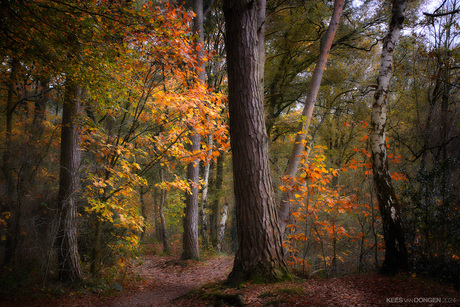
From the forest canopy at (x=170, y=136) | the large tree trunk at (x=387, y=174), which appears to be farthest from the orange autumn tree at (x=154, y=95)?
the large tree trunk at (x=387, y=174)

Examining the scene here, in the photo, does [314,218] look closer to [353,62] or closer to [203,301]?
[203,301]

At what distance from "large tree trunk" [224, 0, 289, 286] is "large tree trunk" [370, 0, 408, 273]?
1.78m

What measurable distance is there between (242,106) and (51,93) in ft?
25.1

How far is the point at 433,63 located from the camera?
6.49 m

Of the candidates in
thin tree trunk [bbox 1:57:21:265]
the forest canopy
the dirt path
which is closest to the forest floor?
the dirt path

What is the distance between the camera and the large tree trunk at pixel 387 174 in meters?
3.71

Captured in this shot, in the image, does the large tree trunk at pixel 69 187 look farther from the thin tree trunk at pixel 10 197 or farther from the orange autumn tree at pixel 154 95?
the thin tree trunk at pixel 10 197

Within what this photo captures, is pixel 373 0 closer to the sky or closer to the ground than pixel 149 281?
closer to the sky

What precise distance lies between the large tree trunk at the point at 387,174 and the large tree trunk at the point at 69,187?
244 inches

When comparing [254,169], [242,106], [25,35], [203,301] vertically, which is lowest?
[203,301]

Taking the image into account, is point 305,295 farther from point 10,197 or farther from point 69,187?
point 10,197

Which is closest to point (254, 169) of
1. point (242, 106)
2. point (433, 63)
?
point (242, 106)

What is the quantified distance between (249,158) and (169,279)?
5.67 metres

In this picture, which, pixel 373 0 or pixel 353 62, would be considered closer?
pixel 373 0
